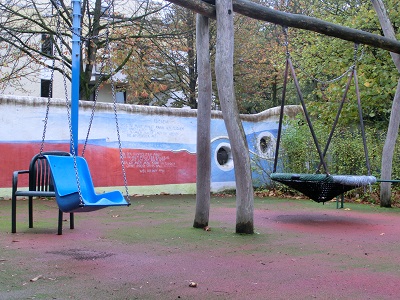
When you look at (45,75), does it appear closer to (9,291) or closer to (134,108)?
(134,108)

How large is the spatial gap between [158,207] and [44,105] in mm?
3939

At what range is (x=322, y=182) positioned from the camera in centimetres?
777

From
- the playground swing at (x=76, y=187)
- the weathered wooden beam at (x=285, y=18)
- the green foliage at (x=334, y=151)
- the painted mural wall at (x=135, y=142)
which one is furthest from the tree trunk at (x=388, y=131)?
the playground swing at (x=76, y=187)

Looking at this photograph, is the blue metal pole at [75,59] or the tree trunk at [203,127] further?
the blue metal pole at [75,59]

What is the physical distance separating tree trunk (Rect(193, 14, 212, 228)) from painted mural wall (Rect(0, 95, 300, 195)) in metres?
5.92

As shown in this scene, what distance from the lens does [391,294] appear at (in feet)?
12.9

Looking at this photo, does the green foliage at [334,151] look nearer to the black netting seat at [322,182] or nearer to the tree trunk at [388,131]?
the tree trunk at [388,131]

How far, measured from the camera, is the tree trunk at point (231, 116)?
678 centimetres

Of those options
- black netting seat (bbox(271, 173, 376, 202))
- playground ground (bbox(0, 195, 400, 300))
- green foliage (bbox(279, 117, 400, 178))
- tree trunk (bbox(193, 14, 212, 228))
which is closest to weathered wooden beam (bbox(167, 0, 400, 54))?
tree trunk (bbox(193, 14, 212, 228))

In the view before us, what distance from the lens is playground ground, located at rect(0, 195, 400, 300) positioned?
3.96 m

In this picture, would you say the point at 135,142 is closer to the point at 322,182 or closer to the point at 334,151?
the point at 334,151

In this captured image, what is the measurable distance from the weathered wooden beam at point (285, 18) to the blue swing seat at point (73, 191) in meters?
2.44

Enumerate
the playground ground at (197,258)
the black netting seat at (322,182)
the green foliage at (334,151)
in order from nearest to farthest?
1. the playground ground at (197,258)
2. the black netting seat at (322,182)
3. the green foliage at (334,151)

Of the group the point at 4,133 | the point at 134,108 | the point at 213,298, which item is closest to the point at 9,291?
the point at 213,298
